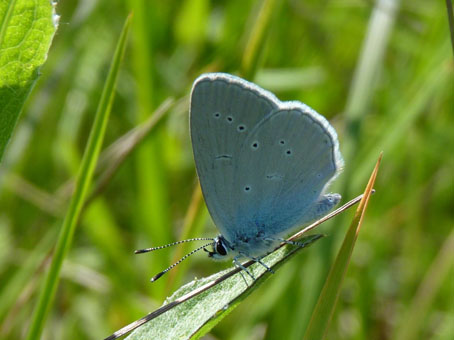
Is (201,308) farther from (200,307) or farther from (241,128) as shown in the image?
(241,128)

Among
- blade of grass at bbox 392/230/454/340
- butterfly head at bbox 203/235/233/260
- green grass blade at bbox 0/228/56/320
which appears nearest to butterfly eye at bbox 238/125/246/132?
Result: butterfly head at bbox 203/235/233/260

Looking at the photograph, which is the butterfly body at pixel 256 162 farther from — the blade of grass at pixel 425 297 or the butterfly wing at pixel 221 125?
the blade of grass at pixel 425 297

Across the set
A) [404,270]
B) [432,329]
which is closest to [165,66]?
[404,270]

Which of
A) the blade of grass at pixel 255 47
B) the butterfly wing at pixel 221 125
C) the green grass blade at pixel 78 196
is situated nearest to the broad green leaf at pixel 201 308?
the green grass blade at pixel 78 196

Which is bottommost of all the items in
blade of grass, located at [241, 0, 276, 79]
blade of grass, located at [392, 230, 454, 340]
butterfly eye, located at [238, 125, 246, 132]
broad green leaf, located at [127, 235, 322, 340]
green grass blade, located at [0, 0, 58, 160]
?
blade of grass, located at [392, 230, 454, 340]

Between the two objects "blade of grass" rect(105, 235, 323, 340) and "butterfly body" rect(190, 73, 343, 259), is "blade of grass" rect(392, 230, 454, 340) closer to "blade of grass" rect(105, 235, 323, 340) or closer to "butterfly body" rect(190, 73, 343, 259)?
"butterfly body" rect(190, 73, 343, 259)

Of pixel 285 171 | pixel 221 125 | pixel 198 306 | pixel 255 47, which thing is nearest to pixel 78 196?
pixel 221 125
